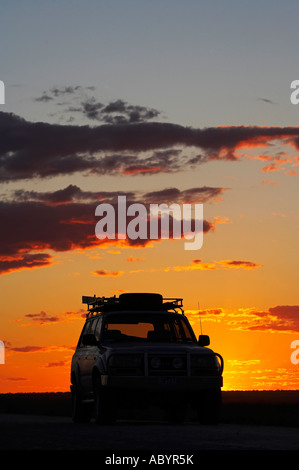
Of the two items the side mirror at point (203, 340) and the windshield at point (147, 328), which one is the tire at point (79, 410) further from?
the side mirror at point (203, 340)

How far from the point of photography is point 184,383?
1984 cm

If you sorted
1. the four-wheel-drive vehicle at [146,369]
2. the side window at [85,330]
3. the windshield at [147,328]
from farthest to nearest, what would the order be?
the side window at [85,330] < the windshield at [147,328] < the four-wheel-drive vehicle at [146,369]

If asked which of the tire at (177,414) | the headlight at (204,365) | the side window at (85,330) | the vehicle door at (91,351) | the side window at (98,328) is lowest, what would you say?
the tire at (177,414)

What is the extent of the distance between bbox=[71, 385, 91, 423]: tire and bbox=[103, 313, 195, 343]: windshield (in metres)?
2.13

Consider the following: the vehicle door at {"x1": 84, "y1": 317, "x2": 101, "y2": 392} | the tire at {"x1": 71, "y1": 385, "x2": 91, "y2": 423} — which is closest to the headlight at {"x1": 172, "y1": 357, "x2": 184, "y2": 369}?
the vehicle door at {"x1": 84, "y1": 317, "x2": 101, "y2": 392}

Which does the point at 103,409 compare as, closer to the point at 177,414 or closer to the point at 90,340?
the point at 90,340

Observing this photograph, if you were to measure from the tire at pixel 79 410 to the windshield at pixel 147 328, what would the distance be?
213 centimetres

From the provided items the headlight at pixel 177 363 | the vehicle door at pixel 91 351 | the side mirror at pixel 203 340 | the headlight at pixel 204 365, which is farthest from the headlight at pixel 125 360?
the side mirror at pixel 203 340

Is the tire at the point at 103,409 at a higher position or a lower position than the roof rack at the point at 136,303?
lower

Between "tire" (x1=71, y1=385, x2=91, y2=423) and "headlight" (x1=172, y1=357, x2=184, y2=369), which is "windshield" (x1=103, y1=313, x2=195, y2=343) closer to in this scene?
"headlight" (x1=172, y1=357, x2=184, y2=369)

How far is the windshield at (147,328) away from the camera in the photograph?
2133cm

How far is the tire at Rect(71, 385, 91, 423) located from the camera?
74.0ft

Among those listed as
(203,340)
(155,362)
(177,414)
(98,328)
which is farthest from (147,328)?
(177,414)

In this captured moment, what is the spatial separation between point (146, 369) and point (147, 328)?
84.0 inches
